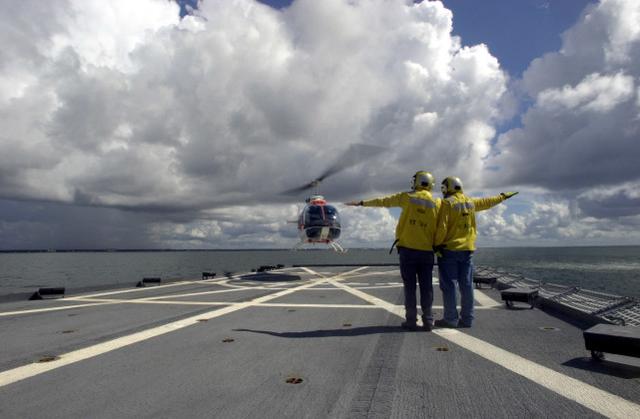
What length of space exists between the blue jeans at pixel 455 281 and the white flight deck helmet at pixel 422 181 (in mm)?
1213

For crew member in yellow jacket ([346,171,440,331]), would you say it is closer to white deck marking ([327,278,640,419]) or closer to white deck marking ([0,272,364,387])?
white deck marking ([327,278,640,419])

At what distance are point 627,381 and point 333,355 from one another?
3.07 metres

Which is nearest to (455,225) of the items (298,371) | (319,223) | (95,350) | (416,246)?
(416,246)

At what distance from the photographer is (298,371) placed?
4055 mm

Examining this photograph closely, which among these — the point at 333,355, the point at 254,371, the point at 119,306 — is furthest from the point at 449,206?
the point at 119,306

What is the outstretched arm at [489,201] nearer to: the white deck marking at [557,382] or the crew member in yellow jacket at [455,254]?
the crew member in yellow jacket at [455,254]

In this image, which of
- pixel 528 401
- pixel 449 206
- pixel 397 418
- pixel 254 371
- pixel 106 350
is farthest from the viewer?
pixel 449 206

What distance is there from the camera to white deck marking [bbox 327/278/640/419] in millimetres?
2992

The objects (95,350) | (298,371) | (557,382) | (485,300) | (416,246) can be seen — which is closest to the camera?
(557,382)

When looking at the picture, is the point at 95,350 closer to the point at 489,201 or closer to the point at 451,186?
the point at 451,186

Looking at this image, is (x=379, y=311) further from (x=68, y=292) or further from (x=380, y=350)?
(x=68, y=292)

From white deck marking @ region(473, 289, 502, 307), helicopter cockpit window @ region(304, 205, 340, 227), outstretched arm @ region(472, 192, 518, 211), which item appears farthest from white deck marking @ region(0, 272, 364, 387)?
helicopter cockpit window @ region(304, 205, 340, 227)

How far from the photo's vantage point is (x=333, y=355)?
183 inches

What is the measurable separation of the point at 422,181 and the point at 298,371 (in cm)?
404
